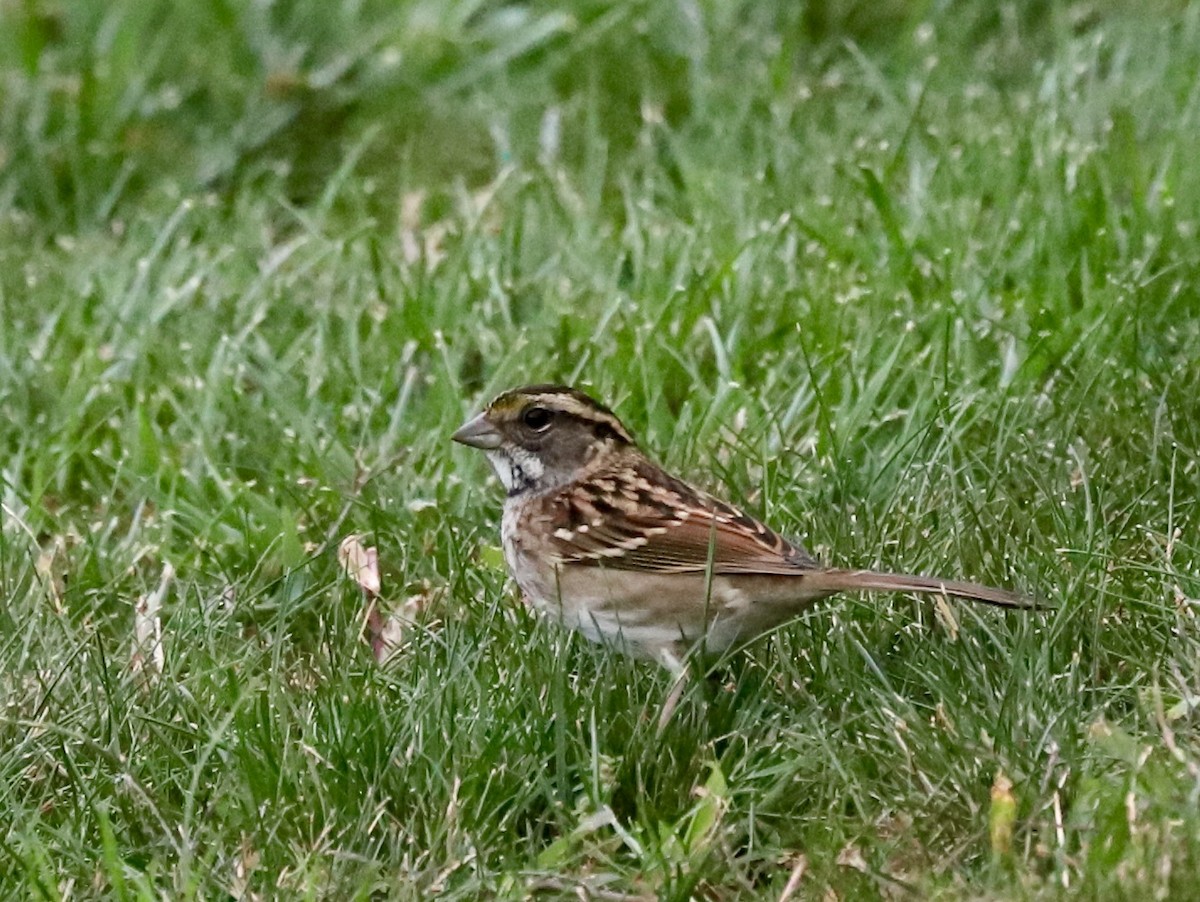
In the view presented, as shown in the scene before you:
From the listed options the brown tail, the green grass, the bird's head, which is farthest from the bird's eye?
the brown tail

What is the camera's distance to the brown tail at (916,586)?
3.87 metres

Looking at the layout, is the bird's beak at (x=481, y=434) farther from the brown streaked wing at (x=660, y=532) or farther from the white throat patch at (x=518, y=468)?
the brown streaked wing at (x=660, y=532)

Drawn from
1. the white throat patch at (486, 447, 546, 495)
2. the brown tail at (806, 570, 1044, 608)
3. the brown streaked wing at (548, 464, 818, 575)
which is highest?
the white throat patch at (486, 447, 546, 495)

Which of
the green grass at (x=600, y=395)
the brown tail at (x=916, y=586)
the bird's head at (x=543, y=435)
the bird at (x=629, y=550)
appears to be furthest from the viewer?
the bird's head at (x=543, y=435)

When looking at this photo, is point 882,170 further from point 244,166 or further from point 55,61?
point 55,61

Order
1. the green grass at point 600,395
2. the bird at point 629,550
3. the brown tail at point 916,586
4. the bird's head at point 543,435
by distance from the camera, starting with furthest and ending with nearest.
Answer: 1. the bird's head at point 543,435
2. the bird at point 629,550
3. the brown tail at point 916,586
4. the green grass at point 600,395

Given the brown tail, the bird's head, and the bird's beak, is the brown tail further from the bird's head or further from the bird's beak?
the bird's beak

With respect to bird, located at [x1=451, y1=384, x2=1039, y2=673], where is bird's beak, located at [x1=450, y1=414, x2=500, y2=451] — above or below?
above

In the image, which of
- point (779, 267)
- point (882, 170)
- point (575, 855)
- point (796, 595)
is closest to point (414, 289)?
point (779, 267)

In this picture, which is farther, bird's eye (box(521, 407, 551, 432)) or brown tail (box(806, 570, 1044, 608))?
bird's eye (box(521, 407, 551, 432))

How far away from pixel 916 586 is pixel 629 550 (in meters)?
0.78

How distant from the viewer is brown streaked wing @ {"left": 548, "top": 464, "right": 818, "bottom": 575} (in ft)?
14.0

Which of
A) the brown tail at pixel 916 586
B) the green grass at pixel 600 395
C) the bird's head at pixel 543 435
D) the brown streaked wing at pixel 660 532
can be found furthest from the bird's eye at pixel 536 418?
the brown tail at pixel 916 586

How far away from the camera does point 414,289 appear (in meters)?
6.24
